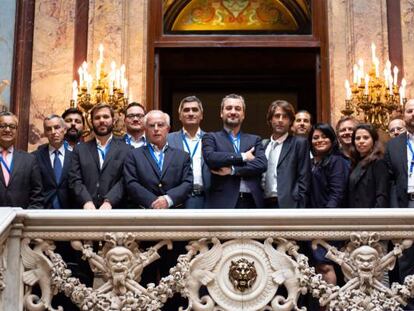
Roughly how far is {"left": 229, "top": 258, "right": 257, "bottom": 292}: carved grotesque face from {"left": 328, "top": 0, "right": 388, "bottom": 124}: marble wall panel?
496 cm

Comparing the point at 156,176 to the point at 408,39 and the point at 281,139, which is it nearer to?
the point at 281,139

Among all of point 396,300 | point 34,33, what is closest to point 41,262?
point 396,300

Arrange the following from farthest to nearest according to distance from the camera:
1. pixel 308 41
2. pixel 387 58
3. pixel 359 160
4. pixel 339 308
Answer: pixel 308 41 → pixel 387 58 → pixel 359 160 → pixel 339 308

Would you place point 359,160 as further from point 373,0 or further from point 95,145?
point 373,0

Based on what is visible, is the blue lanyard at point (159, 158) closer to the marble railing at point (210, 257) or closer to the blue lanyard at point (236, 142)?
→ the blue lanyard at point (236, 142)

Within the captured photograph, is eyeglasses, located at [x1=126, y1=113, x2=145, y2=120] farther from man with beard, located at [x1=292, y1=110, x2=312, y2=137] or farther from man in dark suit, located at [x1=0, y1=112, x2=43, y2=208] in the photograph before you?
man with beard, located at [x1=292, y1=110, x2=312, y2=137]

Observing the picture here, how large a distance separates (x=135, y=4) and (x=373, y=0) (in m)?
2.98

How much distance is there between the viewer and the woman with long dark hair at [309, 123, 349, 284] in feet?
22.3

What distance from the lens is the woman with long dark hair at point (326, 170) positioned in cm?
680

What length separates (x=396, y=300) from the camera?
5758 millimetres

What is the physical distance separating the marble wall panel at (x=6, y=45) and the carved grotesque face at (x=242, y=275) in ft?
18.0

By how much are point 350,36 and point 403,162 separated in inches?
173

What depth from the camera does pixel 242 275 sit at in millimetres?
5805

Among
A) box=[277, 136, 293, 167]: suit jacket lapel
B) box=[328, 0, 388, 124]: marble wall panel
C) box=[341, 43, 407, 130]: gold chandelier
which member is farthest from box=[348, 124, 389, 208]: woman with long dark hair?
box=[328, 0, 388, 124]: marble wall panel
